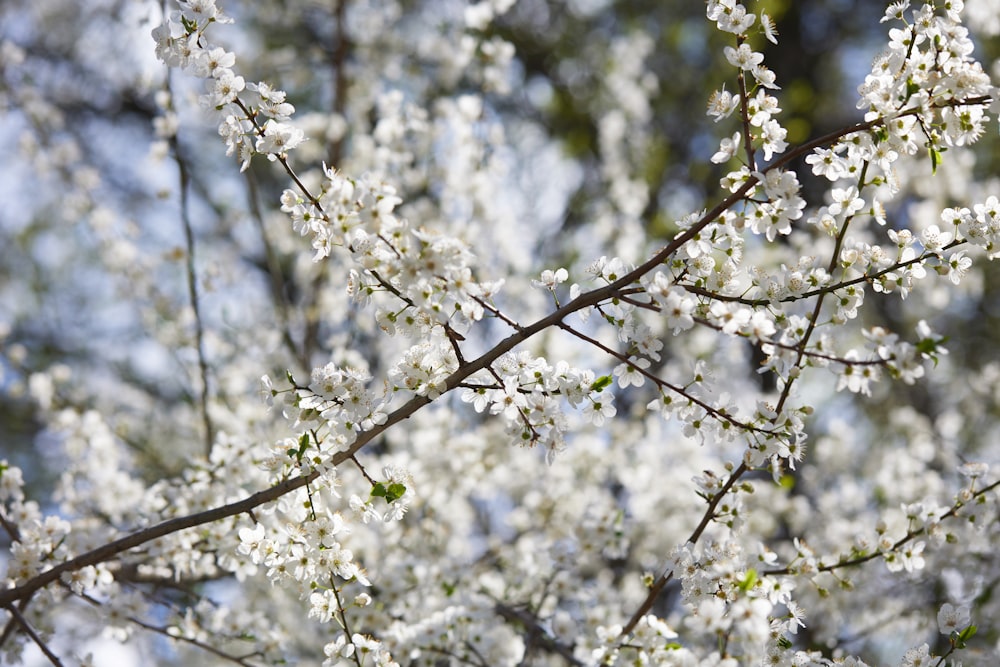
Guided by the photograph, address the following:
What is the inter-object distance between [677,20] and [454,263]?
6.69 meters

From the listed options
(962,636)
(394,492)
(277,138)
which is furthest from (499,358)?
(962,636)

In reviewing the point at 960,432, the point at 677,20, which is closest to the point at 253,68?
the point at 677,20

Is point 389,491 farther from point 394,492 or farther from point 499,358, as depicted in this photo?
point 499,358

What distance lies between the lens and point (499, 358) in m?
2.12

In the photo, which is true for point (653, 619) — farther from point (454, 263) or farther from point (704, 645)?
point (704, 645)

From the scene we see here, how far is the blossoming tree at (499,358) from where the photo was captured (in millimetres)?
2062

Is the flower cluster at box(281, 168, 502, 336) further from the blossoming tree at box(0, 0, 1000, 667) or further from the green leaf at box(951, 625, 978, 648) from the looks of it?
the green leaf at box(951, 625, 978, 648)

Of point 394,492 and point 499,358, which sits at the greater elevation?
point 499,358

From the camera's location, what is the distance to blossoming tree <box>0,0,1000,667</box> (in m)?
2.06

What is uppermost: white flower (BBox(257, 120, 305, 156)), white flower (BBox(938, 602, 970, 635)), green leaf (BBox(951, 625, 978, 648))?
white flower (BBox(257, 120, 305, 156))

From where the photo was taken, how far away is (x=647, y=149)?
671 centimetres

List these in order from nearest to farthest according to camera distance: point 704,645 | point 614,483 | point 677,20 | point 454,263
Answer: point 454,263, point 704,645, point 614,483, point 677,20

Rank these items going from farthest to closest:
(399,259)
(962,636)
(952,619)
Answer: (952,619), (962,636), (399,259)

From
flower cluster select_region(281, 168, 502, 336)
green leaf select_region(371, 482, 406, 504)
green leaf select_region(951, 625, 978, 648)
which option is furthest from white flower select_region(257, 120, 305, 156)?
green leaf select_region(951, 625, 978, 648)
